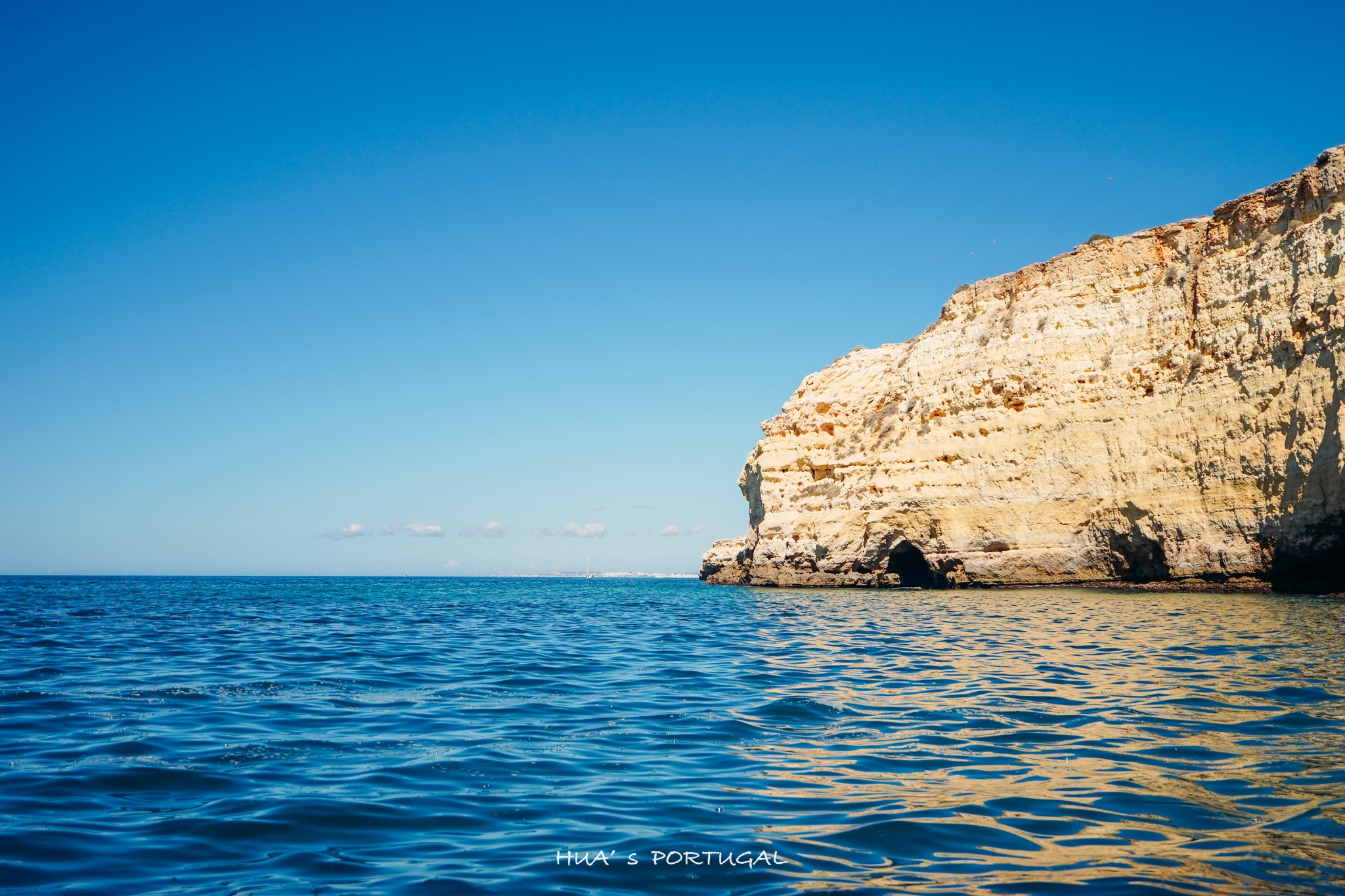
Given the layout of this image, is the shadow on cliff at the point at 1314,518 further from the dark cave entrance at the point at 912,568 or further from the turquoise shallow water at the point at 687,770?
the dark cave entrance at the point at 912,568

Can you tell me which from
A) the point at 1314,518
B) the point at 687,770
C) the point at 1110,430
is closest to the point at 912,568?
the point at 1110,430

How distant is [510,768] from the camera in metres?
6.42

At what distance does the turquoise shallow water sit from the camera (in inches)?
172

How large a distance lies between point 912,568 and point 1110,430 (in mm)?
12383

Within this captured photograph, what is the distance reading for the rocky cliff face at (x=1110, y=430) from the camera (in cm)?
2788

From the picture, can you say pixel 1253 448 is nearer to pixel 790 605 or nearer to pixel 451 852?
pixel 790 605

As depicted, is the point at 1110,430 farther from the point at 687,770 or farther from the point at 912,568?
the point at 687,770

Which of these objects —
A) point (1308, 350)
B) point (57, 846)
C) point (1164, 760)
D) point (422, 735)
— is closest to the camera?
point (57, 846)

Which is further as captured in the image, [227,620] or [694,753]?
[227,620]

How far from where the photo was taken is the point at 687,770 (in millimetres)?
6398

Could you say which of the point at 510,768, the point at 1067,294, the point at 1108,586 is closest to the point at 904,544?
the point at 1108,586

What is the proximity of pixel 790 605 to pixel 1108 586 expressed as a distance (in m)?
13.8

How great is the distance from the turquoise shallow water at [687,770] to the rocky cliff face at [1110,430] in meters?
17.2

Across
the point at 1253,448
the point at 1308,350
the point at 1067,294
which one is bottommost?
the point at 1253,448
